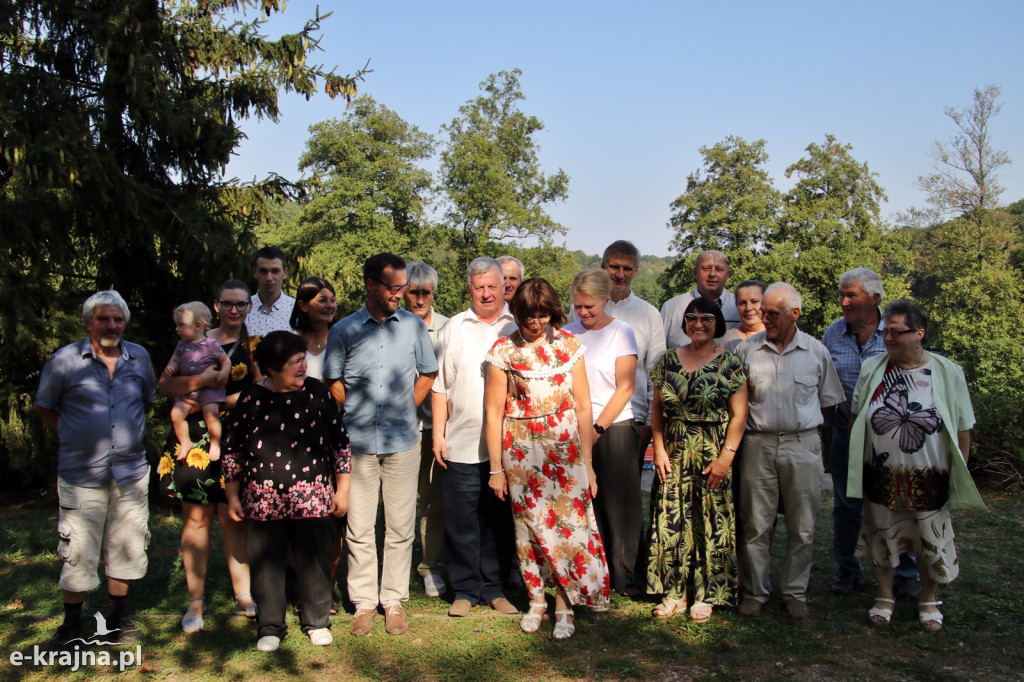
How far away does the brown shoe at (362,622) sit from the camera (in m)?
4.26

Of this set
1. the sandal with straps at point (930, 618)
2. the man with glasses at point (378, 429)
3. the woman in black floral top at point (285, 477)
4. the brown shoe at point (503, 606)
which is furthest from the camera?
the brown shoe at point (503, 606)

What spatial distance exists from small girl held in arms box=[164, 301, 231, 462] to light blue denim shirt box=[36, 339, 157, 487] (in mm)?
244

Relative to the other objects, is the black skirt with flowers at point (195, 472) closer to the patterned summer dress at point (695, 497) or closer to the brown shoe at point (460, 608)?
the brown shoe at point (460, 608)

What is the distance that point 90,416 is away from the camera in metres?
4.00

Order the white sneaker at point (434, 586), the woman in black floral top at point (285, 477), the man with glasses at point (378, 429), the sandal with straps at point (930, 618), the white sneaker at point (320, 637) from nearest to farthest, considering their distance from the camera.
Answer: the woman in black floral top at point (285, 477) < the white sneaker at point (320, 637) < the sandal with straps at point (930, 618) < the man with glasses at point (378, 429) < the white sneaker at point (434, 586)

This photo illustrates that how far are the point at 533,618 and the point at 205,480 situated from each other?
2.12 metres

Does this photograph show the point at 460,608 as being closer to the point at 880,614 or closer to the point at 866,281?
the point at 880,614

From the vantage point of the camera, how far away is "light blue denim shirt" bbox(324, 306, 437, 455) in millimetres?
4320

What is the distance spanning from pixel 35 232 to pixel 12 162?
2.35 feet

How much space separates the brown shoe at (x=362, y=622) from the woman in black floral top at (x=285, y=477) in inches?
7.7

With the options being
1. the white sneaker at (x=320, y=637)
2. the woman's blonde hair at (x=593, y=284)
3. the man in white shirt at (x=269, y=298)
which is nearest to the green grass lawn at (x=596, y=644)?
the white sneaker at (x=320, y=637)

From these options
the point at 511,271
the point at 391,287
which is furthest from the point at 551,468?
the point at 511,271

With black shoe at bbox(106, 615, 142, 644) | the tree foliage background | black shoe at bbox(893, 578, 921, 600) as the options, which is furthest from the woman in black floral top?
the tree foliage background

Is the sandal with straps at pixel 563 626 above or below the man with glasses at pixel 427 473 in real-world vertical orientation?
below
